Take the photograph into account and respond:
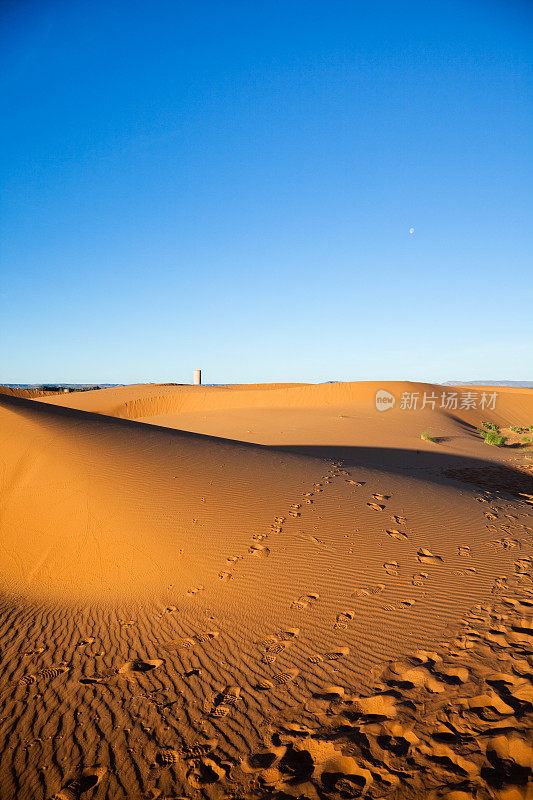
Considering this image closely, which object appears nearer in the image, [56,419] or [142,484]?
[142,484]

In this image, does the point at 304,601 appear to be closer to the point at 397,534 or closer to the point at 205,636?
the point at 205,636

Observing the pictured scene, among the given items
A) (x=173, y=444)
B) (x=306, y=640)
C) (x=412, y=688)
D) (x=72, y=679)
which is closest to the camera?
(x=412, y=688)

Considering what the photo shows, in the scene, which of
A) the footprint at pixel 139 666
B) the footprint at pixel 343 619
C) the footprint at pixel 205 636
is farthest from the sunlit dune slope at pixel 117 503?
the footprint at pixel 343 619

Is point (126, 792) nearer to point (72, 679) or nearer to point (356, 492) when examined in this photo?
point (72, 679)

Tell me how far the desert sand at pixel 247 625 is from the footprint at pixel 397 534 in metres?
0.04

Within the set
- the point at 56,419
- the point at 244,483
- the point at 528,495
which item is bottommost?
the point at 528,495

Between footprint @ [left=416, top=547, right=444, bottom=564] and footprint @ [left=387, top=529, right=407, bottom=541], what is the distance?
0.38 metres

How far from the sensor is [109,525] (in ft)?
19.0

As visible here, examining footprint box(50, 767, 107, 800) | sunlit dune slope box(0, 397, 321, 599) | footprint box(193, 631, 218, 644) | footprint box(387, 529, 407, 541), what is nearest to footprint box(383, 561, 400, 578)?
footprint box(387, 529, 407, 541)

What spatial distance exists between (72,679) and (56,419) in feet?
22.1

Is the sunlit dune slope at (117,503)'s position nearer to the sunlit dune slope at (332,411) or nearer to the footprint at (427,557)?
the footprint at (427,557)

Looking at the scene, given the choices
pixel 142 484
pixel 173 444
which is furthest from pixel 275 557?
pixel 173 444

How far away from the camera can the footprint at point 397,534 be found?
604cm

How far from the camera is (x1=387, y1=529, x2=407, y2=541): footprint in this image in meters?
6.04
